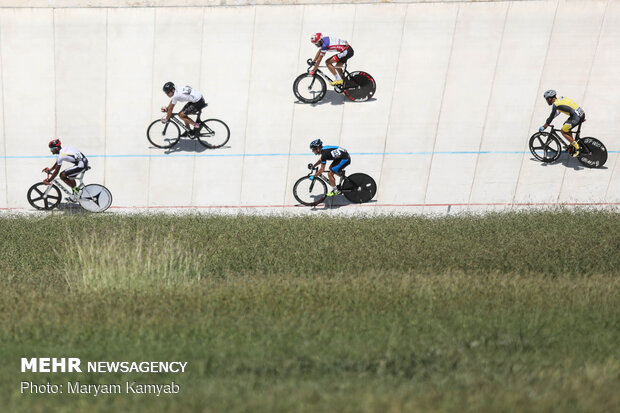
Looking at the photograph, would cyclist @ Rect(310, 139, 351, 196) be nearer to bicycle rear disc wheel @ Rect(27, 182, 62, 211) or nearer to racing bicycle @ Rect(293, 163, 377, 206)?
racing bicycle @ Rect(293, 163, 377, 206)

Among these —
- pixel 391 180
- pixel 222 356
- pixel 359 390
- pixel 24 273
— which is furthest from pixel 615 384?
pixel 391 180

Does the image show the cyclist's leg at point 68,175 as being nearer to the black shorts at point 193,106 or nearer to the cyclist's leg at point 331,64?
the black shorts at point 193,106

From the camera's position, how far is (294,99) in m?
21.4

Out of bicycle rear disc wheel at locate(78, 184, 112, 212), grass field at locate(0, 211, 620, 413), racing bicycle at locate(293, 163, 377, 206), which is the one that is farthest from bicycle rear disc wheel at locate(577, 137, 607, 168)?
bicycle rear disc wheel at locate(78, 184, 112, 212)

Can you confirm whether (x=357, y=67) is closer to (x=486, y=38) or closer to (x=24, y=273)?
(x=486, y=38)

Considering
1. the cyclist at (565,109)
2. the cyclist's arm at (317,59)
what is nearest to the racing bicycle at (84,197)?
the cyclist's arm at (317,59)

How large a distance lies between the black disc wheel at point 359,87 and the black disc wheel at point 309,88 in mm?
703

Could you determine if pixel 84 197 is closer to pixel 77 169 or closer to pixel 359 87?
pixel 77 169

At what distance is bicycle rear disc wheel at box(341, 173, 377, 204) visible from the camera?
57.9 ft

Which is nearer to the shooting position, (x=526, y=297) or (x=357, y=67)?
A: (x=526, y=297)

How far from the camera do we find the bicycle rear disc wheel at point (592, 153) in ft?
61.0

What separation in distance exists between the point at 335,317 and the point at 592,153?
11464mm

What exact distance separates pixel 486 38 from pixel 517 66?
4.54ft

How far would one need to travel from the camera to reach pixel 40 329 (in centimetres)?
955
